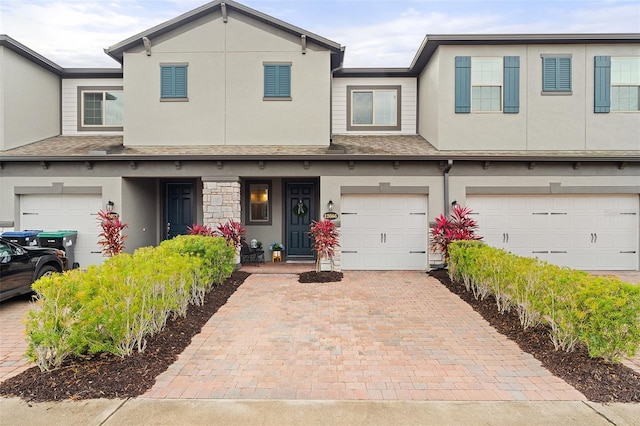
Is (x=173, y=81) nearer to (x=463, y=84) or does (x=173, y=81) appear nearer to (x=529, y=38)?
(x=463, y=84)

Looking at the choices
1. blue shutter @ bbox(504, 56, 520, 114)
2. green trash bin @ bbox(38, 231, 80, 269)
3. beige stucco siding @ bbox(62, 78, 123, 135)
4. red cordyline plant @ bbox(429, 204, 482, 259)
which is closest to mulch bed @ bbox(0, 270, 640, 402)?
red cordyline plant @ bbox(429, 204, 482, 259)

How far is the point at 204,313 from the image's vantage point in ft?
20.2

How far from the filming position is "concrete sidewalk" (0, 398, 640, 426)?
10.4ft

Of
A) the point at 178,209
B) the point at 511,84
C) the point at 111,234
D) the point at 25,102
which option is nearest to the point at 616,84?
the point at 511,84

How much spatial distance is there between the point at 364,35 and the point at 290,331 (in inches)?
643

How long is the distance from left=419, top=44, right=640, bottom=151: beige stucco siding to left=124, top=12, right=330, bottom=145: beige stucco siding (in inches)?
139

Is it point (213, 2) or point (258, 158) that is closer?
point (258, 158)

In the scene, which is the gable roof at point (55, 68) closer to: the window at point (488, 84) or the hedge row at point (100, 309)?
the hedge row at point (100, 309)

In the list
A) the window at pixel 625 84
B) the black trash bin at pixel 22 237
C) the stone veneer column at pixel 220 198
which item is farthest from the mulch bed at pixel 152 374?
the window at pixel 625 84

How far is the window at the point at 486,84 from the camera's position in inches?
400

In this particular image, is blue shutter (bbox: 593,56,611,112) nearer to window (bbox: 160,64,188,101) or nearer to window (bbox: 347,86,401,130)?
window (bbox: 347,86,401,130)

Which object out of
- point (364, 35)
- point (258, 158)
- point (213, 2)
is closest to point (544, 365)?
point (258, 158)

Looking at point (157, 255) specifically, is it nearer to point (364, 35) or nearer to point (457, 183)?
point (457, 183)

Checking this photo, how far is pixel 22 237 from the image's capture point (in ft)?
30.1
